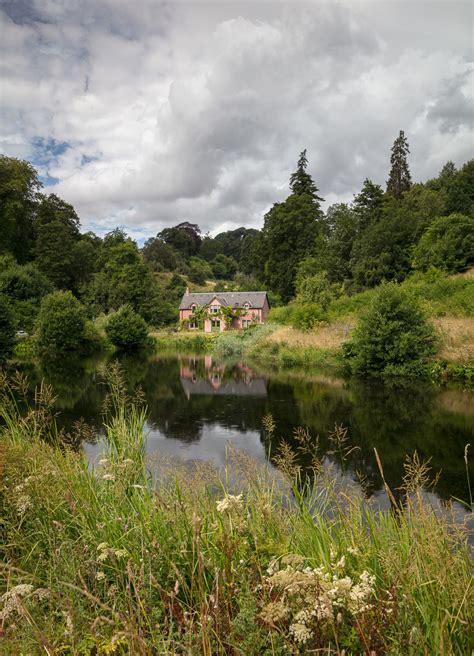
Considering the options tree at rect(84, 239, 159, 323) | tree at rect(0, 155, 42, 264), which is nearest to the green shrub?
tree at rect(84, 239, 159, 323)

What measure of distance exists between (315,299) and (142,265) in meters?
24.1

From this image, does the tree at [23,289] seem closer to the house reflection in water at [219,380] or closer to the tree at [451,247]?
the house reflection in water at [219,380]

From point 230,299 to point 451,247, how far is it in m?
25.5

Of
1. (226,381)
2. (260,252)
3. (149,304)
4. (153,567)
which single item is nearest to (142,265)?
(149,304)

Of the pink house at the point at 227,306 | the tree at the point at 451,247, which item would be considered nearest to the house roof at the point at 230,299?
the pink house at the point at 227,306

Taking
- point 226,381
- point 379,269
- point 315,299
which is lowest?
point 226,381

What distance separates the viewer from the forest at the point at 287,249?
3152cm

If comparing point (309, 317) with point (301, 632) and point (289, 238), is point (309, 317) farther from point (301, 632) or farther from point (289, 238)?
point (301, 632)

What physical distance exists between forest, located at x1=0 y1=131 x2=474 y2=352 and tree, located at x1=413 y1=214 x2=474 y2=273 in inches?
2.7

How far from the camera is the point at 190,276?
75.4 meters

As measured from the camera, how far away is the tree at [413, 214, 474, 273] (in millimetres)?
29109

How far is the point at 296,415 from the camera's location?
1202 centimetres

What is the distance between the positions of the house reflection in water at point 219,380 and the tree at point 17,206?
31.0 m

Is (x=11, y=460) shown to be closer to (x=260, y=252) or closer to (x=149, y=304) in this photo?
(x=149, y=304)
